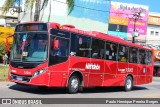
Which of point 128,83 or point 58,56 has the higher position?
point 58,56

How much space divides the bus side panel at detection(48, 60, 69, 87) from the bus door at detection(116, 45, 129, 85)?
533 centimetres

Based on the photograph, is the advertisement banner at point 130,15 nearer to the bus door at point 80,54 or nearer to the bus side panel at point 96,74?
the bus side panel at point 96,74

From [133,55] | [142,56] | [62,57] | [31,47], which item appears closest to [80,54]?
[62,57]

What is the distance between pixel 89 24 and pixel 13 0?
43.0 meters

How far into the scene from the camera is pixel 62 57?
1623 centimetres

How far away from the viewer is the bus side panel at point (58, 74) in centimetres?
1567

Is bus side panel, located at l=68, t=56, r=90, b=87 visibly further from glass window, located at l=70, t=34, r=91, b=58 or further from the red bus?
glass window, located at l=70, t=34, r=91, b=58

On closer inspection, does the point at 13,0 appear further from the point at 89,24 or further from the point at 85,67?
the point at 89,24

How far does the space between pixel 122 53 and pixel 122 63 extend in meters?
0.57

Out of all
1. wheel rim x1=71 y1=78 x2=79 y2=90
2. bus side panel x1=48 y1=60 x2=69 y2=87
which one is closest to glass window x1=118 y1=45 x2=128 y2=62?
wheel rim x1=71 y1=78 x2=79 y2=90

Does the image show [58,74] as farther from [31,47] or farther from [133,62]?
[133,62]

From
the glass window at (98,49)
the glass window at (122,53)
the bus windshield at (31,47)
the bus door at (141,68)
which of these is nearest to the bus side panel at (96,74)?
the glass window at (98,49)

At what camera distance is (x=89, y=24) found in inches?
2827

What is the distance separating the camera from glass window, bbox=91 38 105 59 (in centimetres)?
1834
